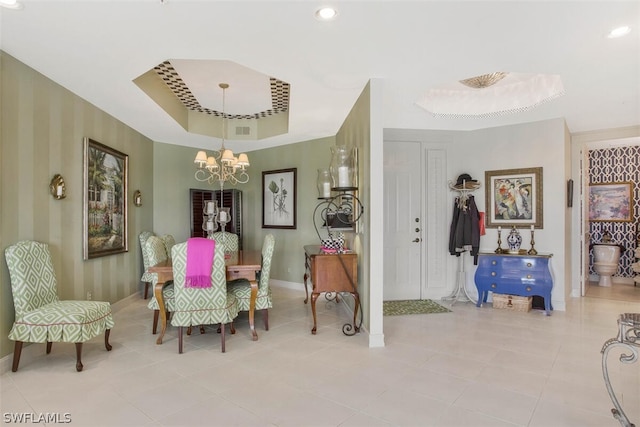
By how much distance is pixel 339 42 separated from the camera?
266 cm

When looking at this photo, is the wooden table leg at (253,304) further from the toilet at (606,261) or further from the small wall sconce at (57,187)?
the toilet at (606,261)

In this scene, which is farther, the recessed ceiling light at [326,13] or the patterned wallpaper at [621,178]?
the patterned wallpaper at [621,178]

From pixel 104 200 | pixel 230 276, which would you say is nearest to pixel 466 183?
pixel 230 276

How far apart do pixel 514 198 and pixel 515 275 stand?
1.07m

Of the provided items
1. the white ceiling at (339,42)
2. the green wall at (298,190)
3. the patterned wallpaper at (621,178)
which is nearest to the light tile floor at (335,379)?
the green wall at (298,190)

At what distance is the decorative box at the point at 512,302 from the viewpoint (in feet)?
14.7

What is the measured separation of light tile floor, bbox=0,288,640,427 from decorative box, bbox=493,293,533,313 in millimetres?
619

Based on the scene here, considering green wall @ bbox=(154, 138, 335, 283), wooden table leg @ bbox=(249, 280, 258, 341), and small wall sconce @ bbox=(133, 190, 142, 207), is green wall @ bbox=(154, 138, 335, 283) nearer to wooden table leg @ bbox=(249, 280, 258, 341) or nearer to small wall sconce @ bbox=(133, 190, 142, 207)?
small wall sconce @ bbox=(133, 190, 142, 207)

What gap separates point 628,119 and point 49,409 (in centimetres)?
662

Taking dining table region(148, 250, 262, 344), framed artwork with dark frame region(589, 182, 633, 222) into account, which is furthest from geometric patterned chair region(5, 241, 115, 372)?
framed artwork with dark frame region(589, 182, 633, 222)

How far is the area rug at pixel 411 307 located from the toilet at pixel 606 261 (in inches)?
139

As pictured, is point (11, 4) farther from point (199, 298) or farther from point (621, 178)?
point (621, 178)

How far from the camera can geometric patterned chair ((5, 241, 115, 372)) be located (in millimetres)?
2676

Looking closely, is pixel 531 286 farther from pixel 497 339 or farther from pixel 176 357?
pixel 176 357
